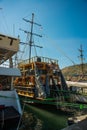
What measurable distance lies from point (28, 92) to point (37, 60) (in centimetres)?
507

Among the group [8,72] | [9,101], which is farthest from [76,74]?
[9,101]

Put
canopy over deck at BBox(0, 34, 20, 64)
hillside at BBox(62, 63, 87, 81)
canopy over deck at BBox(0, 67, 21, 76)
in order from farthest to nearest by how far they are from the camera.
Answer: hillside at BBox(62, 63, 87, 81) → canopy over deck at BBox(0, 34, 20, 64) → canopy over deck at BBox(0, 67, 21, 76)

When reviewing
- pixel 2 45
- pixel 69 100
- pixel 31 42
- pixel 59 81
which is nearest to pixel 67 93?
pixel 69 100

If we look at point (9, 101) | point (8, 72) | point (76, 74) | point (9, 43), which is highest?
point (9, 43)

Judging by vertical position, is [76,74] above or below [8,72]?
above

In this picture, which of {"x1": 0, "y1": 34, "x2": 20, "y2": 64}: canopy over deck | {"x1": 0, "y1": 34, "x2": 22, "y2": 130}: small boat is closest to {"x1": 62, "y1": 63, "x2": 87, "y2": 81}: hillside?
{"x1": 0, "y1": 34, "x2": 20, "y2": 64}: canopy over deck

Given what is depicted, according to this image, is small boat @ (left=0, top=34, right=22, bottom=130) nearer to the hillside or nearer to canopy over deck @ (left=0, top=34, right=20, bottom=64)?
canopy over deck @ (left=0, top=34, right=20, bottom=64)

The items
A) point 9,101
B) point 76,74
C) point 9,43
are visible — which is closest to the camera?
point 9,101

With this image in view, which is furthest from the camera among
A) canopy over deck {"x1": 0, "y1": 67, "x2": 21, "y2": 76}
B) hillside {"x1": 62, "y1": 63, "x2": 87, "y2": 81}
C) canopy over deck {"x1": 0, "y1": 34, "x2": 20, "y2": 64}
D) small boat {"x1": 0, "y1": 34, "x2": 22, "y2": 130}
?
hillside {"x1": 62, "y1": 63, "x2": 87, "y2": 81}

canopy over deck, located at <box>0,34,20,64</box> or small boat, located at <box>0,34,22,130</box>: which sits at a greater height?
canopy over deck, located at <box>0,34,20,64</box>

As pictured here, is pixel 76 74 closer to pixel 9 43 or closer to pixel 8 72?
pixel 9 43

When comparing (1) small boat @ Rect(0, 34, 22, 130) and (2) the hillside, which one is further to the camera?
(2) the hillside

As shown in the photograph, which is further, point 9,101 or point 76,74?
point 76,74

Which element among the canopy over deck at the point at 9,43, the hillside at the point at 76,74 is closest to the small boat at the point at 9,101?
the canopy over deck at the point at 9,43
